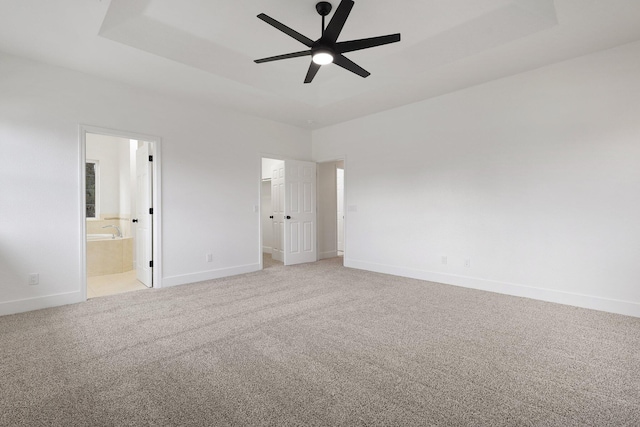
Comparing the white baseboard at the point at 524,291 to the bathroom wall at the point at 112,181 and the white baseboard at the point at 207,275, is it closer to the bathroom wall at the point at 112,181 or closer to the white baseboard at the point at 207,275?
the white baseboard at the point at 207,275

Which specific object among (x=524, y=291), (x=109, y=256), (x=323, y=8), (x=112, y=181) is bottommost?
(x=524, y=291)

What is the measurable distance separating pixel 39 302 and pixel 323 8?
14.3 ft

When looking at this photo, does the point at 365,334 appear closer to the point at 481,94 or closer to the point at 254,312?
the point at 254,312

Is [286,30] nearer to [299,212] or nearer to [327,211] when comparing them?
[299,212]

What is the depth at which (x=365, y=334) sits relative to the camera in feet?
8.98

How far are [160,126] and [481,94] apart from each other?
4.54 m

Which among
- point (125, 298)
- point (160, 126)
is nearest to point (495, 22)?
point (160, 126)

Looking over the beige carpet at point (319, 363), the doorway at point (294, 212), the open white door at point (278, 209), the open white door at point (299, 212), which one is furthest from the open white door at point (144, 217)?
the open white door at point (278, 209)

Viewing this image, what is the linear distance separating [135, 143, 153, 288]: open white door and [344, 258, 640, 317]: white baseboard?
12.0ft

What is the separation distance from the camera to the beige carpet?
5.54 ft

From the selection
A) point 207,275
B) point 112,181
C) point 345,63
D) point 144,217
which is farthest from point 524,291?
point 112,181

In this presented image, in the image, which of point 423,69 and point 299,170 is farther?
point 299,170

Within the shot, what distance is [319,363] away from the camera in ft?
7.30

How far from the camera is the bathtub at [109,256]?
5.16 m
